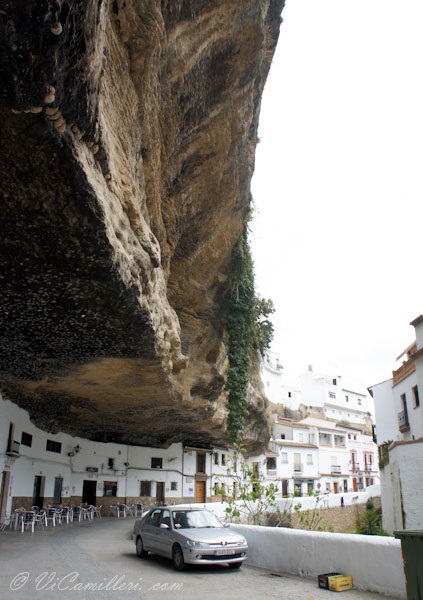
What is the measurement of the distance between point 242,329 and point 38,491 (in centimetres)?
1024

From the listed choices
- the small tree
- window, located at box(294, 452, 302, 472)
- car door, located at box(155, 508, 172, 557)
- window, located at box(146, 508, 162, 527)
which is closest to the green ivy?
the small tree

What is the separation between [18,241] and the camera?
17.8 feet

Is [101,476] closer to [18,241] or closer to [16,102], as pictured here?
[18,241]

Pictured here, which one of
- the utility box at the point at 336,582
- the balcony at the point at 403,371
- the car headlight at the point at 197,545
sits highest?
the balcony at the point at 403,371

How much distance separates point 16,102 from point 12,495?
15544 mm

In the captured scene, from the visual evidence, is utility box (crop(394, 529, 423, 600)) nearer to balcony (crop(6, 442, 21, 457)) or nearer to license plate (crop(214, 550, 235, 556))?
license plate (crop(214, 550, 235, 556))

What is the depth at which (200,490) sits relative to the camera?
29.5 metres

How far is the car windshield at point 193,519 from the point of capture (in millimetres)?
9500

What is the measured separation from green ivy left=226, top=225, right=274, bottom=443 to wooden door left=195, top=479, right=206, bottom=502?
7.58 meters

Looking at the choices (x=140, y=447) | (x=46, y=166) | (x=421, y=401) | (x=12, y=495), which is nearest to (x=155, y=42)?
(x=46, y=166)

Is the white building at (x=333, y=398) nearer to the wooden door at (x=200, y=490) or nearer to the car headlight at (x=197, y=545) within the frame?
the wooden door at (x=200, y=490)

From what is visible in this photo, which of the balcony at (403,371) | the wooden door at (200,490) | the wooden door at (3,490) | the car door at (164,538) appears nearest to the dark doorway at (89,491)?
the wooden door at (3,490)

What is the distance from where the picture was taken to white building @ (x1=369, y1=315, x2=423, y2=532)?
Answer: 14328 millimetres

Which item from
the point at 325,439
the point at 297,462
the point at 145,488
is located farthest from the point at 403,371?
the point at 325,439
